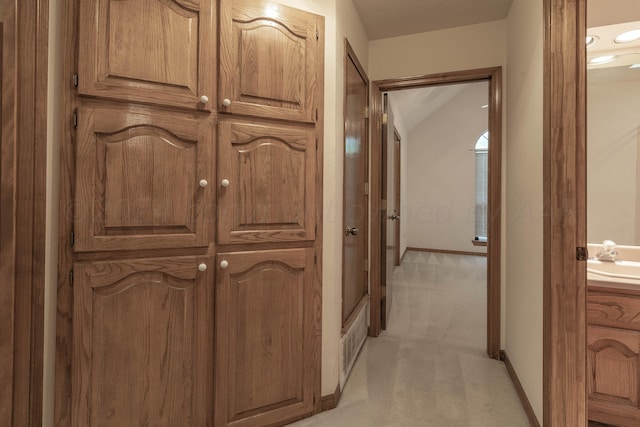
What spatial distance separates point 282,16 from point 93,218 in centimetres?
120

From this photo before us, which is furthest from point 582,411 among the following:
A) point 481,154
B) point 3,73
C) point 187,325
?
point 481,154

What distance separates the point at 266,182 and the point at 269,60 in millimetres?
569

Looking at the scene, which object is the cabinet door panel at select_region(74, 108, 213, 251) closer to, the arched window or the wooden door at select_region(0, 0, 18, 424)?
the wooden door at select_region(0, 0, 18, 424)

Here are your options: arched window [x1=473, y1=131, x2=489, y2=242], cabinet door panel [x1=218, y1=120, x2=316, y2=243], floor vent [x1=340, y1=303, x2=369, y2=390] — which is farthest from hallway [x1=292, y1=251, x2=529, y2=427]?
arched window [x1=473, y1=131, x2=489, y2=242]

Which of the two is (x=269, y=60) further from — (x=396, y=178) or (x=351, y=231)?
(x=396, y=178)

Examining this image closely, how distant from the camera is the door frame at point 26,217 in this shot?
39.9 inches

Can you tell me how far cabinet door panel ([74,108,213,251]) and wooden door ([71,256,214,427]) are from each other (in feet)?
0.34

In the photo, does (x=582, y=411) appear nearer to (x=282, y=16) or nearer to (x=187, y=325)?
(x=187, y=325)

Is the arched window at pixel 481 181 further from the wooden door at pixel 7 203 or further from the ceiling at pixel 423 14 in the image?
the wooden door at pixel 7 203

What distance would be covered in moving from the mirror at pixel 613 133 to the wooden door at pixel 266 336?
6.11 ft

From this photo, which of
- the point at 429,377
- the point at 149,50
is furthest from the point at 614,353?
the point at 149,50

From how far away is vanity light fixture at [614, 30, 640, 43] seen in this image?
1.81 metres

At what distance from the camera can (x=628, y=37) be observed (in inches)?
72.2

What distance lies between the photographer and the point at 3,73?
100 cm
